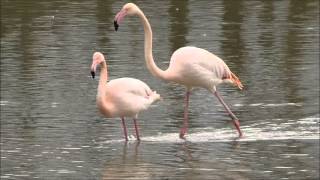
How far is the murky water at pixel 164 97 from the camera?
32.8ft

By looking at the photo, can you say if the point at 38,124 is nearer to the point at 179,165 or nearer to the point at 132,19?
the point at 179,165

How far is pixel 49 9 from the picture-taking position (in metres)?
23.2

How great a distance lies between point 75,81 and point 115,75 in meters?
0.63

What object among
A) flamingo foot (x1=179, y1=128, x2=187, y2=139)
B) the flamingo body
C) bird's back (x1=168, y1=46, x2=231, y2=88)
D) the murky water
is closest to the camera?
the murky water

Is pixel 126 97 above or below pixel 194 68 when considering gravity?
below

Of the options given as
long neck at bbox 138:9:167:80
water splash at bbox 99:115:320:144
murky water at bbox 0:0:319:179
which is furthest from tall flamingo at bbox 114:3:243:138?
murky water at bbox 0:0:319:179

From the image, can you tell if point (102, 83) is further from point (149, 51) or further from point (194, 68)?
point (194, 68)

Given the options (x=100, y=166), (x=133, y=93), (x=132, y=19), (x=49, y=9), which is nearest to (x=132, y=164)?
(x=100, y=166)

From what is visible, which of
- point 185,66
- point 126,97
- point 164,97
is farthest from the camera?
point 164,97

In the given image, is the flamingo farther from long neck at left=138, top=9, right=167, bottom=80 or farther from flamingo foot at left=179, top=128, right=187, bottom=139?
flamingo foot at left=179, top=128, right=187, bottom=139

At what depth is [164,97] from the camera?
13.7m

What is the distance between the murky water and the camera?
10.0m

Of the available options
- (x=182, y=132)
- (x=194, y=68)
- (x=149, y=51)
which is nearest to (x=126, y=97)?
(x=149, y=51)

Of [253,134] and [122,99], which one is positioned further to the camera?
[253,134]
